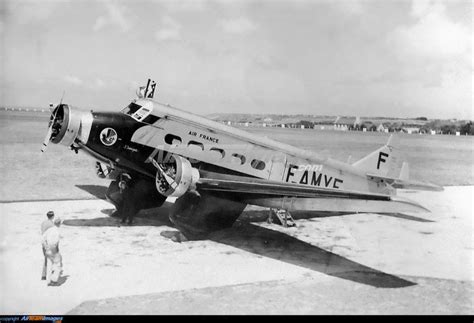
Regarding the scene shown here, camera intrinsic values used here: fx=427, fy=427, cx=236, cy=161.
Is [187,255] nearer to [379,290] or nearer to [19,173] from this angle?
[379,290]

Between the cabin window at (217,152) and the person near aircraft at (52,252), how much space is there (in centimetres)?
509

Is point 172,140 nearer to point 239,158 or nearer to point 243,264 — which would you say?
point 239,158

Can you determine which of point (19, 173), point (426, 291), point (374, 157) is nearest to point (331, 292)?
point (426, 291)

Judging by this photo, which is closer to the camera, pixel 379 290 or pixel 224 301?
pixel 224 301

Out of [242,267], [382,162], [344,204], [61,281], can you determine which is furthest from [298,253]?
[382,162]

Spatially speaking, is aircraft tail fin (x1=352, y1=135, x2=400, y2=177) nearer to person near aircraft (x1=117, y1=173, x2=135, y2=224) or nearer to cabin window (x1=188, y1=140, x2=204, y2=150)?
cabin window (x1=188, y1=140, x2=204, y2=150)

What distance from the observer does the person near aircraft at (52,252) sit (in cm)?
788

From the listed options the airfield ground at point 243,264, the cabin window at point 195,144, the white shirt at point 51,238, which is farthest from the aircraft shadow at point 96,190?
the white shirt at point 51,238

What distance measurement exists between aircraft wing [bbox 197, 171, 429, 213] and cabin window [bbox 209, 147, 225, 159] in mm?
563

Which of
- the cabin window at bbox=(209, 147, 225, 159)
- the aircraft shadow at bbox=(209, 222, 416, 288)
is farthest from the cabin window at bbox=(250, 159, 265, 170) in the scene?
the aircraft shadow at bbox=(209, 222, 416, 288)

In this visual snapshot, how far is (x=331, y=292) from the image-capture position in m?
8.21

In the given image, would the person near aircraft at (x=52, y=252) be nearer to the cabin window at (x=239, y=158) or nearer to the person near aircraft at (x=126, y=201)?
the person near aircraft at (x=126, y=201)

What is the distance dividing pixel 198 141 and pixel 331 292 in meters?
5.77

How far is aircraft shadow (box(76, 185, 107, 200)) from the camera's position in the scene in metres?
17.5
